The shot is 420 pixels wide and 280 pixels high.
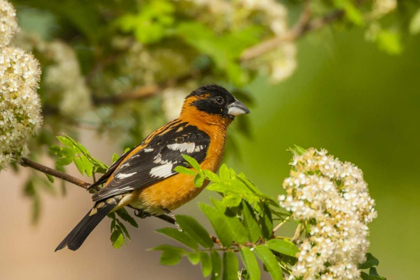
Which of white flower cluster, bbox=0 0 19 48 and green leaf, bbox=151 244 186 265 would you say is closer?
green leaf, bbox=151 244 186 265

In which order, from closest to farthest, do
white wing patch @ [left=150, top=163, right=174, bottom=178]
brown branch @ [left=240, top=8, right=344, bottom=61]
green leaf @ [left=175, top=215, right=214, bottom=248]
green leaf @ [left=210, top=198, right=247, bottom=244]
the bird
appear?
1. green leaf @ [left=175, top=215, right=214, bottom=248]
2. green leaf @ [left=210, top=198, right=247, bottom=244]
3. the bird
4. white wing patch @ [left=150, top=163, right=174, bottom=178]
5. brown branch @ [left=240, top=8, right=344, bottom=61]

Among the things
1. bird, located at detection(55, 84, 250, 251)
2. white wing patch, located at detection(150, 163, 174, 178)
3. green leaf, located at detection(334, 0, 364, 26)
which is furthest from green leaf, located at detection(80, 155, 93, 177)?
green leaf, located at detection(334, 0, 364, 26)

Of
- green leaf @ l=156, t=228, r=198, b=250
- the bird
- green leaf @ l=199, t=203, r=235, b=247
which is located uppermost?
the bird

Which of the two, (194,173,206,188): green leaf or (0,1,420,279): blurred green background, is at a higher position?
(0,1,420,279): blurred green background

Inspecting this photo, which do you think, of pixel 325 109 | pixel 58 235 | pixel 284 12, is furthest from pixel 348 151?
pixel 284 12

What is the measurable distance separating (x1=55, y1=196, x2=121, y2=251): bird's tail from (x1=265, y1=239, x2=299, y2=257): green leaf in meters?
1.04

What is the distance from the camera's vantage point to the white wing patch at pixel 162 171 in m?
3.78

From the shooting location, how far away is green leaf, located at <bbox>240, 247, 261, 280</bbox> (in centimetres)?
258

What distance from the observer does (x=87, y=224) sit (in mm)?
3398

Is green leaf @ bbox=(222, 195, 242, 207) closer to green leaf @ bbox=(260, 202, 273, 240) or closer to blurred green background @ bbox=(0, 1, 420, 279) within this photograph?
green leaf @ bbox=(260, 202, 273, 240)

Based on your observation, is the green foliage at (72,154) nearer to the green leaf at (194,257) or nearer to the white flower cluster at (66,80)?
the green leaf at (194,257)

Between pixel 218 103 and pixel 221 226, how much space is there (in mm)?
1971

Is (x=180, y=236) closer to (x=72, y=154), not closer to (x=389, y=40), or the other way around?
(x=72, y=154)

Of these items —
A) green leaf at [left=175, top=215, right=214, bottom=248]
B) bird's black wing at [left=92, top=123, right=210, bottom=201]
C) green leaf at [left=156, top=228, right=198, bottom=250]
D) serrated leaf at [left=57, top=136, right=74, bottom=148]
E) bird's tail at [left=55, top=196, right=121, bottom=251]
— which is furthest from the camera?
bird's black wing at [left=92, top=123, right=210, bottom=201]
